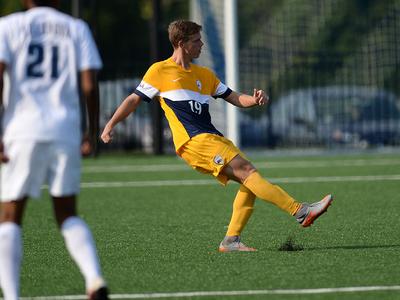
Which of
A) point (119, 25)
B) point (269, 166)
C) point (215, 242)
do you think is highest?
point (119, 25)

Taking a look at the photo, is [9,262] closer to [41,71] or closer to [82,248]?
[82,248]

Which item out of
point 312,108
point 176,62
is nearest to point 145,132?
point 312,108

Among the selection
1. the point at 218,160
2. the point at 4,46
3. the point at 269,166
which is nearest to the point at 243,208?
the point at 218,160

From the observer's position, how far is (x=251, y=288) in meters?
7.52

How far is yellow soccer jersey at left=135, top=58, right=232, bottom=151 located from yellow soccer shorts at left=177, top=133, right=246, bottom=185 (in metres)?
0.06

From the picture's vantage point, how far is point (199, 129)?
956 centimetres

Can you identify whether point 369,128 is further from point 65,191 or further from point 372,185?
point 65,191

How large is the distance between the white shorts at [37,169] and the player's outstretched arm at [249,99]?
10.2 ft

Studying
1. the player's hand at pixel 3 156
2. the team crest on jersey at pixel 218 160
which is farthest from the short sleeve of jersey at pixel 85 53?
the team crest on jersey at pixel 218 160

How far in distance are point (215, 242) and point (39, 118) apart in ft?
12.9

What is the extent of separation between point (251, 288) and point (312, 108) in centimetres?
1993

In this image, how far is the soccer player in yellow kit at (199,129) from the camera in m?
9.40

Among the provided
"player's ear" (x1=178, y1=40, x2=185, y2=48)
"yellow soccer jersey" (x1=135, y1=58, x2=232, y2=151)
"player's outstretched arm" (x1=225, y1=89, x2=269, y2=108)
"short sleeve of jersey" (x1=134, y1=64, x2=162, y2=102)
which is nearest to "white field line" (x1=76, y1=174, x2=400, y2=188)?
"player's outstretched arm" (x1=225, y1=89, x2=269, y2=108)

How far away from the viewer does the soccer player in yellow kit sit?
370 inches
